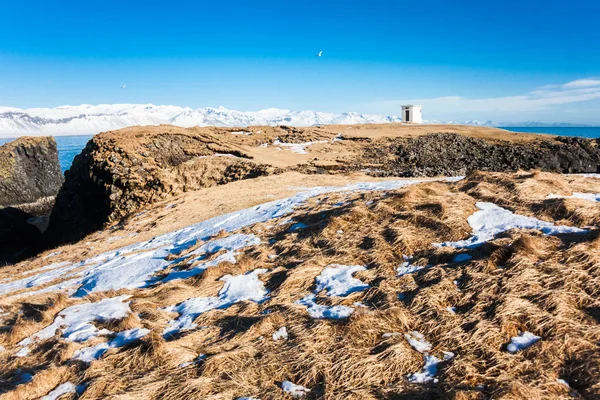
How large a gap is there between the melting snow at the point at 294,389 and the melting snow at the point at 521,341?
8.14 ft

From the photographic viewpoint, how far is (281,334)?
504 cm

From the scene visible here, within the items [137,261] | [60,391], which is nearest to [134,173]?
[137,261]

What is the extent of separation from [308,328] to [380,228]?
12.7ft

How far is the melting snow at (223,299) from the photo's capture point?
579 cm

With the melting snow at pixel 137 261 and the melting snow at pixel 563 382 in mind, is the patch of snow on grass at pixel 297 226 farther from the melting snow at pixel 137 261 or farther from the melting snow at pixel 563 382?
the melting snow at pixel 563 382

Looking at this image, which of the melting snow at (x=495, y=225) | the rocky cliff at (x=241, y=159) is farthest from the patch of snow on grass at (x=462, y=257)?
the rocky cliff at (x=241, y=159)

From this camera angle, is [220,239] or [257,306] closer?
[257,306]

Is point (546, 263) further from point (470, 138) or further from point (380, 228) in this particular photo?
point (470, 138)

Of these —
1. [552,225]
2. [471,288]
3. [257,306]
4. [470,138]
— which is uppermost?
[470,138]

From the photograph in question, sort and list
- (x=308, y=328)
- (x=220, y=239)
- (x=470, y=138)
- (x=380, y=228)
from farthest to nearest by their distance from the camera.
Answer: (x=470, y=138) < (x=220, y=239) < (x=380, y=228) < (x=308, y=328)

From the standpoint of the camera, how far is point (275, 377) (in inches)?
163

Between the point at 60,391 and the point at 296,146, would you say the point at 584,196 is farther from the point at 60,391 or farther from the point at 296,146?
the point at 296,146

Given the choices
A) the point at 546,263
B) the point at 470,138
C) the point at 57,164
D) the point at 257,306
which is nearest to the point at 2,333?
the point at 257,306

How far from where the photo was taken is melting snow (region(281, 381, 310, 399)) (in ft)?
12.6
